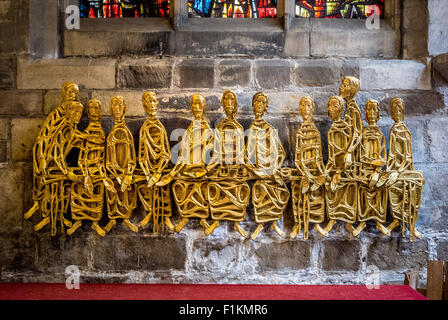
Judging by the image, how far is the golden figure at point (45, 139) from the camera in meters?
2.73

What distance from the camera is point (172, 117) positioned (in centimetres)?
296

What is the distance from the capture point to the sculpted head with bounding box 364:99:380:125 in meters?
2.75

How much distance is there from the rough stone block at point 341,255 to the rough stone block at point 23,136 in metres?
1.95

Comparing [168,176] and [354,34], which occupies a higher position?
[354,34]

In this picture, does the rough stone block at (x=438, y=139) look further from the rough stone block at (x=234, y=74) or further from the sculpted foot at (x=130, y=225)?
the sculpted foot at (x=130, y=225)

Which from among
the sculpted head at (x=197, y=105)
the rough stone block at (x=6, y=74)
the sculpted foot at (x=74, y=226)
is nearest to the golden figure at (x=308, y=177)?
the sculpted head at (x=197, y=105)

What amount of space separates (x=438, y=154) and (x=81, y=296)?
2.34 m

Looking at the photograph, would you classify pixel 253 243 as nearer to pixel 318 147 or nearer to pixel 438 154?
pixel 318 147

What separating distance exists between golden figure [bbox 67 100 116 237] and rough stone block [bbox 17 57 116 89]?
284 mm

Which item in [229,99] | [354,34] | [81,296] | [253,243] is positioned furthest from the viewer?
[354,34]

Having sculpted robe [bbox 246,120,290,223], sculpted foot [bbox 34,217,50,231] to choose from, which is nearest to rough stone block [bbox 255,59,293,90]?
sculpted robe [bbox 246,120,290,223]

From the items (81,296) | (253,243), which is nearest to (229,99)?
(253,243)
